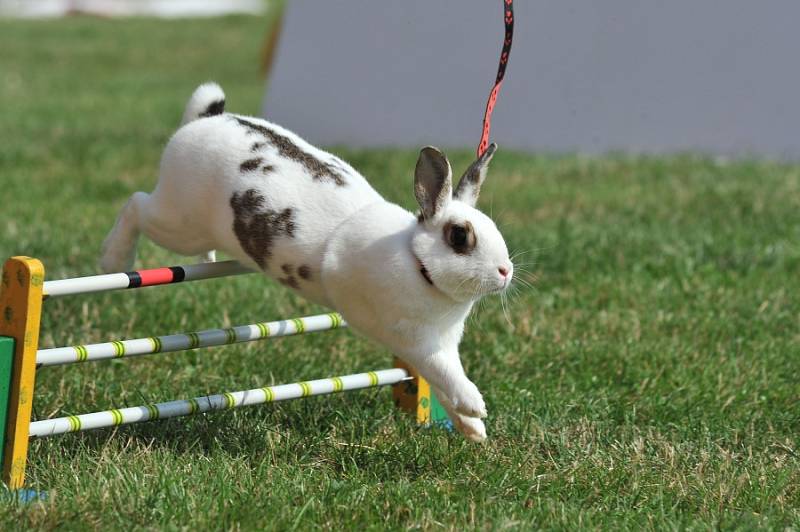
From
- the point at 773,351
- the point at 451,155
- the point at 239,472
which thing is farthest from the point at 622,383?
the point at 451,155

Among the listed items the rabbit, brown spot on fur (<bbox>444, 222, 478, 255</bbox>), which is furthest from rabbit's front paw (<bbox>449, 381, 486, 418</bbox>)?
brown spot on fur (<bbox>444, 222, 478, 255</bbox>)

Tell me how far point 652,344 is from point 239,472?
65.3 inches

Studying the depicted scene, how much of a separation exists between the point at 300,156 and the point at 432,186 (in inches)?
15.7

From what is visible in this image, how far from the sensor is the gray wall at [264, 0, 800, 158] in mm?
6922

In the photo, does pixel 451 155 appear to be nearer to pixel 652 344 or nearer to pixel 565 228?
pixel 565 228

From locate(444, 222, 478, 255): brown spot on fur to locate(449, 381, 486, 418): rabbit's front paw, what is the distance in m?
0.32

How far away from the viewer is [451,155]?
7004mm

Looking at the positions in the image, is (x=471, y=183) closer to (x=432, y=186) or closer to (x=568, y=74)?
(x=432, y=186)

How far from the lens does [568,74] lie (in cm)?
723

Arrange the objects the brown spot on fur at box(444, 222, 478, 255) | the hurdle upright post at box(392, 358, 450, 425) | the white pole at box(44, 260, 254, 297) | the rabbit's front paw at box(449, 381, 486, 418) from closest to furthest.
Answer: the brown spot on fur at box(444, 222, 478, 255) < the rabbit's front paw at box(449, 381, 486, 418) < the white pole at box(44, 260, 254, 297) < the hurdle upright post at box(392, 358, 450, 425)

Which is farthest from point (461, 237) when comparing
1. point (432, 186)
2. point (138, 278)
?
point (138, 278)

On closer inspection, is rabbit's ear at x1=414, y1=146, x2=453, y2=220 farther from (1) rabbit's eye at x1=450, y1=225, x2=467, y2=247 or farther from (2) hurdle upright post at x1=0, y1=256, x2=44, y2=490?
(2) hurdle upright post at x1=0, y1=256, x2=44, y2=490

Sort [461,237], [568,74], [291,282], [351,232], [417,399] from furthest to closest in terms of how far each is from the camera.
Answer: [568,74] < [417,399] < [291,282] < [351,232] < [461,237]

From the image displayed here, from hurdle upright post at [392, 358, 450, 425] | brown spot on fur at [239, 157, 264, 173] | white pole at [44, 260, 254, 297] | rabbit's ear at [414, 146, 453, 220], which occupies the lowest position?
hurdle upright post at [392, 358, 450, 425]
